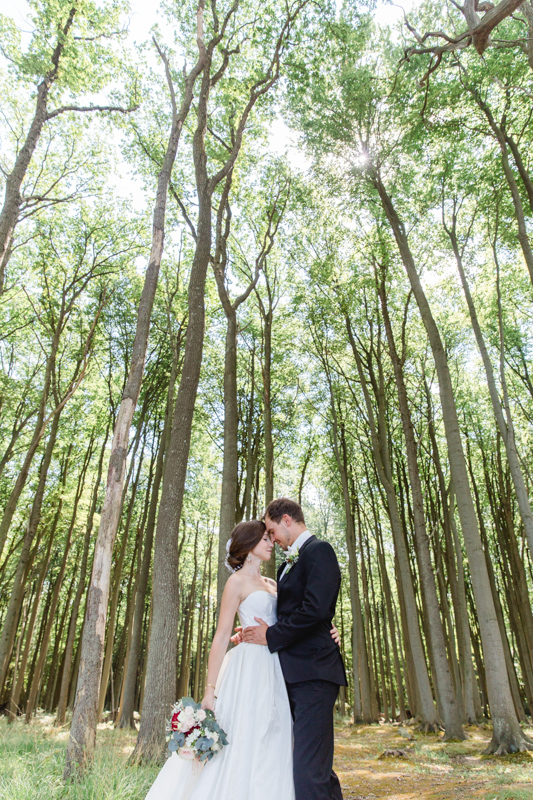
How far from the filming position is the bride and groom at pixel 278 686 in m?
2.18

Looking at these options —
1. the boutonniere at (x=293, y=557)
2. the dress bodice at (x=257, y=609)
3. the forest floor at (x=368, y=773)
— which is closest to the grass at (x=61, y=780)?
the forest floor at (x=368, y=773)

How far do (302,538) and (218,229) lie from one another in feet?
27.2

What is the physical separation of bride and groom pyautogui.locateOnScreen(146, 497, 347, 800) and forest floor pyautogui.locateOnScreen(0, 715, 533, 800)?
1.85 metres

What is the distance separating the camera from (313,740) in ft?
7.19

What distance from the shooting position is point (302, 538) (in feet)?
9.00

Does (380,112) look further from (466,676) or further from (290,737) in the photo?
(466,676)

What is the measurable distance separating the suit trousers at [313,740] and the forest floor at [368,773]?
2.18 meters

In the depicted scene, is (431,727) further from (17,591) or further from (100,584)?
(17,591)

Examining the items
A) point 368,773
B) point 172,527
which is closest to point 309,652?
point 172,527

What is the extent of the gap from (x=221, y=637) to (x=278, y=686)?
1.26 feet

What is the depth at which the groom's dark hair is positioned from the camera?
2795 mm

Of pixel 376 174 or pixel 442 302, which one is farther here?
pixel 442 302

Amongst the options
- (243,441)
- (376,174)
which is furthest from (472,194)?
(243,441)

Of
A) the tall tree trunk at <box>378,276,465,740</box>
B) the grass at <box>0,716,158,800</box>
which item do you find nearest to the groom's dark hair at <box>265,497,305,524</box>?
the grass at <box>0,716,158,800</box>
